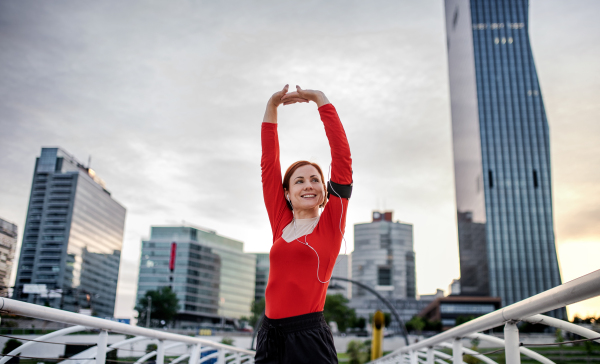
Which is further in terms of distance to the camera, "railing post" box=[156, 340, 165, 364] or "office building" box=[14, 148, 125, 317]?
"office building" box=[14, 148, 125, 317]

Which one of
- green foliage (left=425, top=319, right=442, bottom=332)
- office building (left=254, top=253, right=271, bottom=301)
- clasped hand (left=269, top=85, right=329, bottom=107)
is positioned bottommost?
green foliage (left=425, top=319, right=442, bottom=332)

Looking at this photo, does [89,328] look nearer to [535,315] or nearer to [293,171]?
[293,171]

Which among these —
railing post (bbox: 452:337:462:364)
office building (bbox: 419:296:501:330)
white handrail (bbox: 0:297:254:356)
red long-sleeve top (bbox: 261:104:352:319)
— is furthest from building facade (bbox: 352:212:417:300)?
red long-sleeve top (bbox: 261:104:352:319)

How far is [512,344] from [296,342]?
0.84 metres

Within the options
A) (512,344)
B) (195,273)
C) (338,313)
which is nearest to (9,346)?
(512,344)

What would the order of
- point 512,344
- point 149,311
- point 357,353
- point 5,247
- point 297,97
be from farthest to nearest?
point 149,311 < point 357,353 < point 5,247 < point 297,97 < point 512,344

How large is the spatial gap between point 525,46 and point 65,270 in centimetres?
10040

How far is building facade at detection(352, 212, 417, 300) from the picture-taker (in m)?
132

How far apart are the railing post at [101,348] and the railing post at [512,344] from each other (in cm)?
203

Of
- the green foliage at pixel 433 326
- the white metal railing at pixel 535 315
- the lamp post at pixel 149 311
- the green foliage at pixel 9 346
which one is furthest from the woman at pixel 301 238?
the green foliage at pixel 433 326

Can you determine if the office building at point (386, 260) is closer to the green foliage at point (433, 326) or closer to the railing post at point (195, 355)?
the green foliage at point (433, 326)

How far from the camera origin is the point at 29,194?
325ft

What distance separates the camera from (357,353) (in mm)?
43000

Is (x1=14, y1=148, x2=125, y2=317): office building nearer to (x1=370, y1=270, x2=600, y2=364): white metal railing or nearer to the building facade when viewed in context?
the building facade
